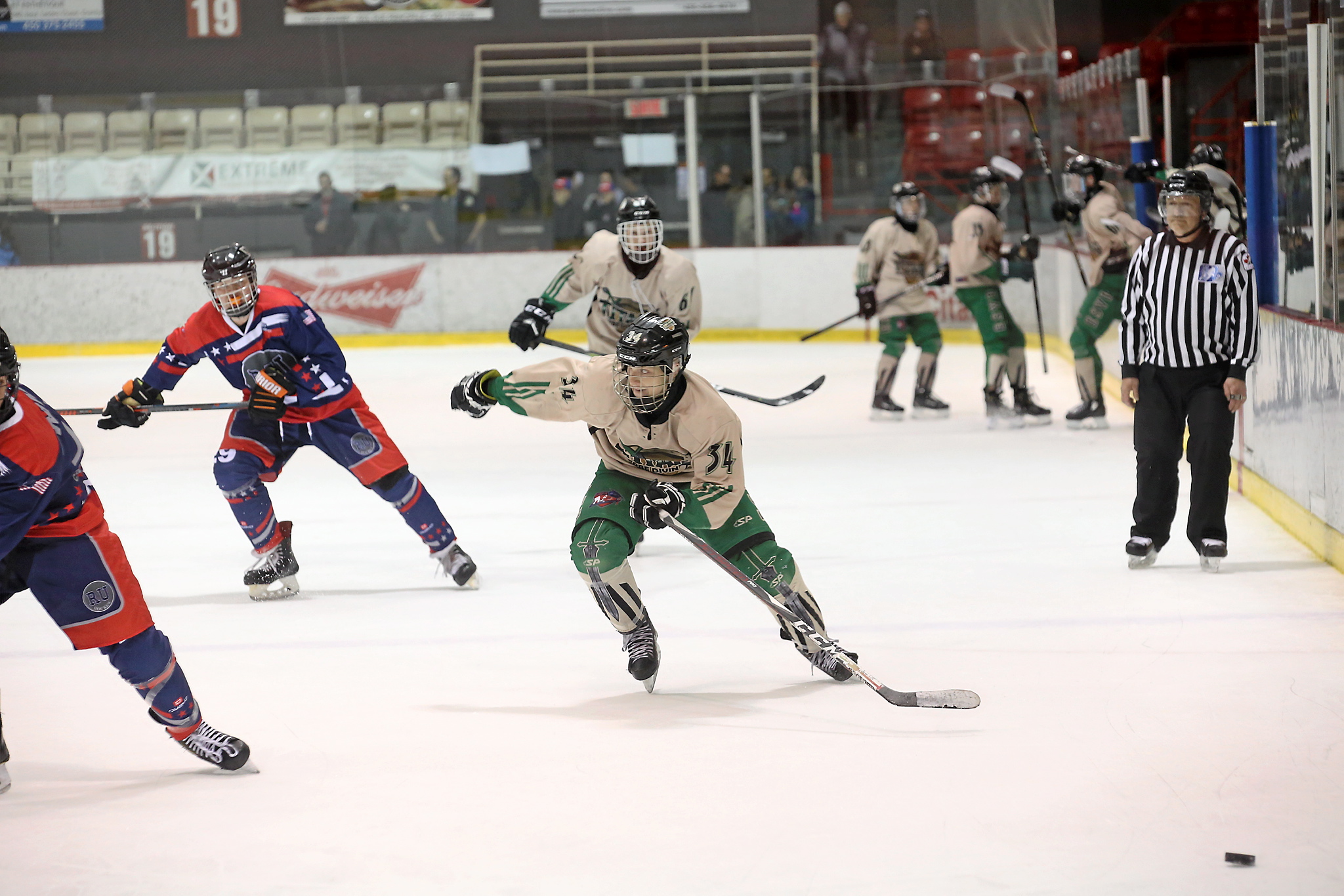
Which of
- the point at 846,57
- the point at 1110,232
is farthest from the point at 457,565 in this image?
the point at 846,57

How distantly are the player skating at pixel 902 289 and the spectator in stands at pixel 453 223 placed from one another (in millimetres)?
5581

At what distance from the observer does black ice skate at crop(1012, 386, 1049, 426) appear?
25.7 ft

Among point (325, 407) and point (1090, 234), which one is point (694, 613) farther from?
point (1090, 234)

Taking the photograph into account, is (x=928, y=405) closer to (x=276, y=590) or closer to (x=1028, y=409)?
(x=1028, y=409)

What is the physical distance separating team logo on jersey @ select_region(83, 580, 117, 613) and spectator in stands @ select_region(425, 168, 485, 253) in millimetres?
10519

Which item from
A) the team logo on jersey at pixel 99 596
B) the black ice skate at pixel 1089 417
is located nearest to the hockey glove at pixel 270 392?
the team logo on jersey at pixel 99 596

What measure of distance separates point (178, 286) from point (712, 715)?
34.5 ft

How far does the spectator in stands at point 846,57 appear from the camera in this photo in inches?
514

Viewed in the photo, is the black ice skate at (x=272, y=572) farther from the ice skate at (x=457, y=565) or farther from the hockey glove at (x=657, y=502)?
the hockey glove at (x=657, y=502)

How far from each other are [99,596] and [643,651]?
1.22 m

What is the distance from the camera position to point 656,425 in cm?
Result: 329

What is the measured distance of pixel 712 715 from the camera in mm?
3336

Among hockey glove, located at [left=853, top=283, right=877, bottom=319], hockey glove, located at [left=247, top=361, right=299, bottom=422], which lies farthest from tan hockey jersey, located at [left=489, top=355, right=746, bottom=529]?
hockey glove, located at [left=853, top=283, right=877, bottom=319]

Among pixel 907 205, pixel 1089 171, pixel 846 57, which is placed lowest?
pixel 907 205
